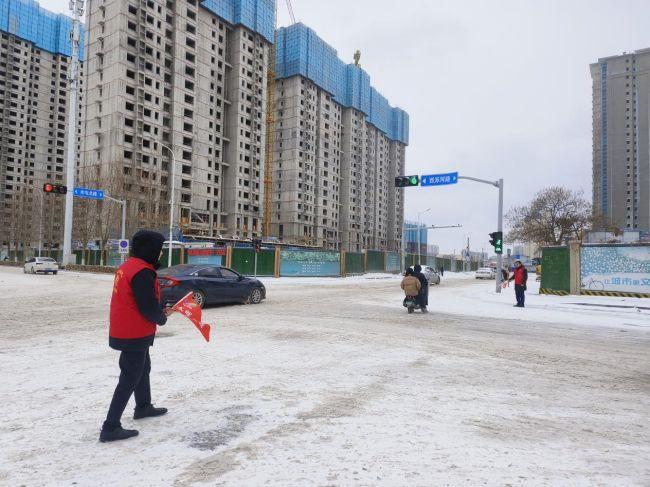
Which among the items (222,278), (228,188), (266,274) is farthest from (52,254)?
(222,278)

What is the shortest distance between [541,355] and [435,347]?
1.78 meters

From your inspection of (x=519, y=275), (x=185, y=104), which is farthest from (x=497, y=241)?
(x=185, y=104)

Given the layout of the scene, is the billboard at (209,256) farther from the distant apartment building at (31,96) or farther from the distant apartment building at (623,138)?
the distant apartment building at (623,138)

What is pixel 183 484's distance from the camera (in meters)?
2.81

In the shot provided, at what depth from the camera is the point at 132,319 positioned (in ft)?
11.7

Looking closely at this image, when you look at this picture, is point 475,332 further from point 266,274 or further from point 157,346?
point 266,274

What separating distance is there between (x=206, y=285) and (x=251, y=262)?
22.3 m

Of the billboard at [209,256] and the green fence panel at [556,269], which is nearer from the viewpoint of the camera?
the green fence panel at [556,269]

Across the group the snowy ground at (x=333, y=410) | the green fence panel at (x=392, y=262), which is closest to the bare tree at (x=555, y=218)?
the green fence panel at (x=392, y=262)

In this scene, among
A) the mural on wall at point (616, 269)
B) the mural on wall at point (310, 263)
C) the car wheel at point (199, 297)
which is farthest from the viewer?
the mural on wall at point (310, 263)

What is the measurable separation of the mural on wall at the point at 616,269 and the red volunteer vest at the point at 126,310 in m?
22.4

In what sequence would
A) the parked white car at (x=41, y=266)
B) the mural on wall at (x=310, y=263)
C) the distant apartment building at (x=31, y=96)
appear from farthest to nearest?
the distant apartment building at (x=31, y=96), the mural on wall at (x=310, y=263), the parked white car at (x=41, y=266)

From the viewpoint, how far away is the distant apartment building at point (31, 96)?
103m

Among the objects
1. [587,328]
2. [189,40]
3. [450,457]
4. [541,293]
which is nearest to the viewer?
[450,457]
